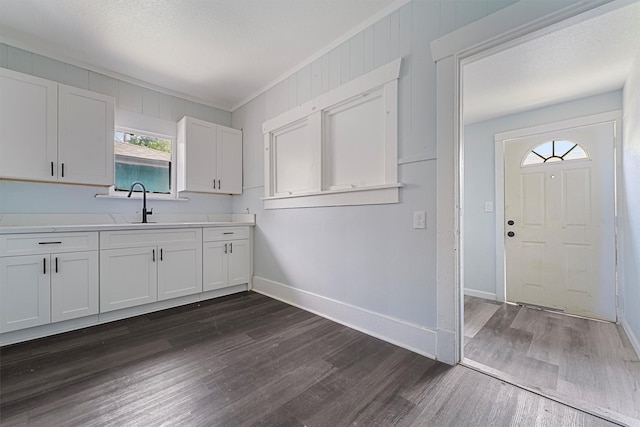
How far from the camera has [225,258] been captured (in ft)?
10.5

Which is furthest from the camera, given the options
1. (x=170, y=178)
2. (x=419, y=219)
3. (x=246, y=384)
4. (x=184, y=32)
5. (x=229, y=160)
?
(x=229, y=160)

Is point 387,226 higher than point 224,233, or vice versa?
point 387,226

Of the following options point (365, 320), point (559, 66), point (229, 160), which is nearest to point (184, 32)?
point (229, 160)

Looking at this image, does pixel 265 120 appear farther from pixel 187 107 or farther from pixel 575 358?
pixel 575 358

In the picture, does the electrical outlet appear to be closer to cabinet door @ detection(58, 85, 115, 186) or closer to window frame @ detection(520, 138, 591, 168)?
window frame @ detection(520, 138, 591, 168)

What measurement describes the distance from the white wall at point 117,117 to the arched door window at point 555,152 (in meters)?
4.00

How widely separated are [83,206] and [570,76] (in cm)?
480

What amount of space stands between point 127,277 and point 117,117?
5.88 ft

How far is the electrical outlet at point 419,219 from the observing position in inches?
73.5

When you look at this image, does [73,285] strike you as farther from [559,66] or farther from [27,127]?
[559,66]

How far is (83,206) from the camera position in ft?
8.96

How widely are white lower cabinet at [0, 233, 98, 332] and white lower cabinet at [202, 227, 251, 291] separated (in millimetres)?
998

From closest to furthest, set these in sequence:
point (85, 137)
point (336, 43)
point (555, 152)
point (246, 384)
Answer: point (246, 384), point (336, 43), point (85, 137), point (555, 152)

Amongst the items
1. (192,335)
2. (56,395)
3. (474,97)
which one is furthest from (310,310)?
(474,97)
